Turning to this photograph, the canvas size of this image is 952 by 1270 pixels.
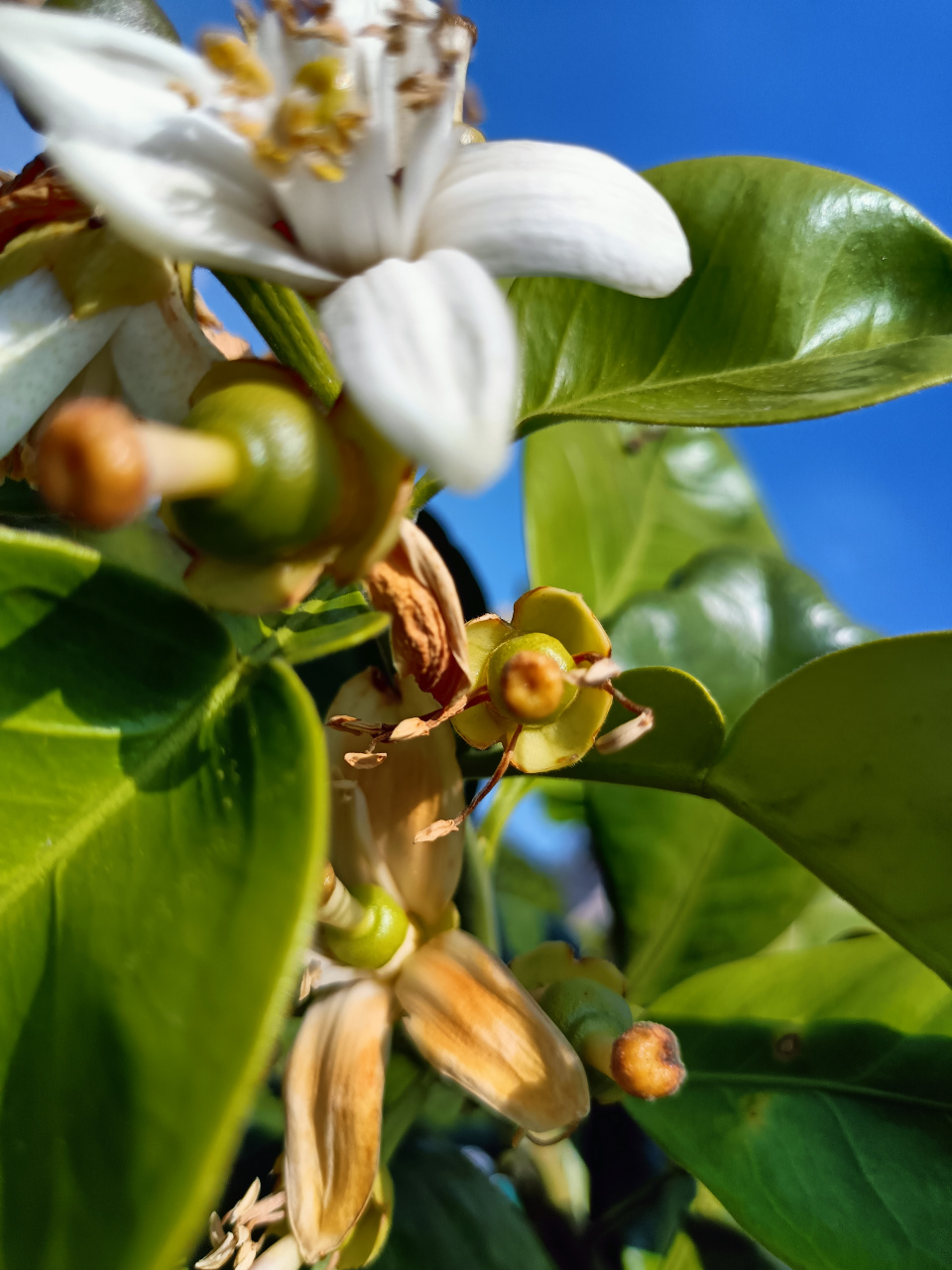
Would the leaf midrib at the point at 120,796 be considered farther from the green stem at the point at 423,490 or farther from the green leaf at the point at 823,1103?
the green leaf at the point at 823,1103

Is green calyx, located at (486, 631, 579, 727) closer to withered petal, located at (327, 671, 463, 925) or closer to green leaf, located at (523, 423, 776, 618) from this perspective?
withered petal, located at (327, 671, 463, 925)

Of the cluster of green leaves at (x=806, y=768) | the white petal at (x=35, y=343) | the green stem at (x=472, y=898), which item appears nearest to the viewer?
the white petal at (x=35, y=343)

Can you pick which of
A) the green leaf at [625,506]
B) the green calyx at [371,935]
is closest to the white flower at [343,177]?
the green calyx at [371,935]

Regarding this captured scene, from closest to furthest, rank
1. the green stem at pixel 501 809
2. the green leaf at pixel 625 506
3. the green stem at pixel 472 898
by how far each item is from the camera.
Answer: the green stem at pixel 472 898 → the green stem at pixel 501 809 → the green leaf at pixel 625 506

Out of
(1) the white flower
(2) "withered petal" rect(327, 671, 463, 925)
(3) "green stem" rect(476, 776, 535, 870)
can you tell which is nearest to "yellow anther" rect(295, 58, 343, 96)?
(1) the white flower

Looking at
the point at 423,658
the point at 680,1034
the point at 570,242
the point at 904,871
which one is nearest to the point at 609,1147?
the point at 680,1034

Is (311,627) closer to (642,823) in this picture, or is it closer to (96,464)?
(96,464)
